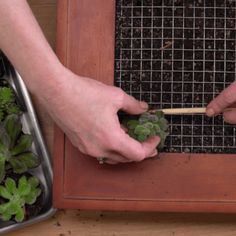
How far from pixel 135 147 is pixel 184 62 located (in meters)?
0.18

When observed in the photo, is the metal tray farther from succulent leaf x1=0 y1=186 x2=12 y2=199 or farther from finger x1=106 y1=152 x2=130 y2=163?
finger x1=106 y1=152 x2=130 y2=163

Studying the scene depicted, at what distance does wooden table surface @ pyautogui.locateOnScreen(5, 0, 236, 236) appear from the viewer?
2.72ft

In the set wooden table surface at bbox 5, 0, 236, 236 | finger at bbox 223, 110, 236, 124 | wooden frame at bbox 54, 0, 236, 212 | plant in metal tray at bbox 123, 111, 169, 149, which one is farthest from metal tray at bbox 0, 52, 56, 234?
finger at bbox 223, 110, 236, 124

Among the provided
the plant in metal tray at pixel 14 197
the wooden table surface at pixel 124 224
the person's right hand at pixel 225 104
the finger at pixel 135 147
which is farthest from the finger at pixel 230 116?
the plant in metal tray at pixel 14 197

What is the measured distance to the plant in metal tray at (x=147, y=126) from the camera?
0.62 metres

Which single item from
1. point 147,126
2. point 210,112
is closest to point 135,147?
point 147,126

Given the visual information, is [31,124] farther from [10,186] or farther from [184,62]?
[184,62]

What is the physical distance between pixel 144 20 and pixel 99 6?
Result: 77mm

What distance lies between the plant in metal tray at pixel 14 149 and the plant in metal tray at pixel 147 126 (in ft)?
0.63

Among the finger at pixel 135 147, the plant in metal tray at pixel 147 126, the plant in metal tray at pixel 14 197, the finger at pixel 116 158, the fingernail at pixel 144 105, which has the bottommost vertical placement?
the plant in metal tray at pixel 14 197

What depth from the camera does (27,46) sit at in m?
0.55

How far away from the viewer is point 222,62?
0.70m

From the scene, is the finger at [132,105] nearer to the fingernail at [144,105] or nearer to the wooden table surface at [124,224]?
the fingernail at [144,105]

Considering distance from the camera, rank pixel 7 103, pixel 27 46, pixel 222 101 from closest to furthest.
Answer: pixel 27 46, pixel 222 101, pixel 7 103
